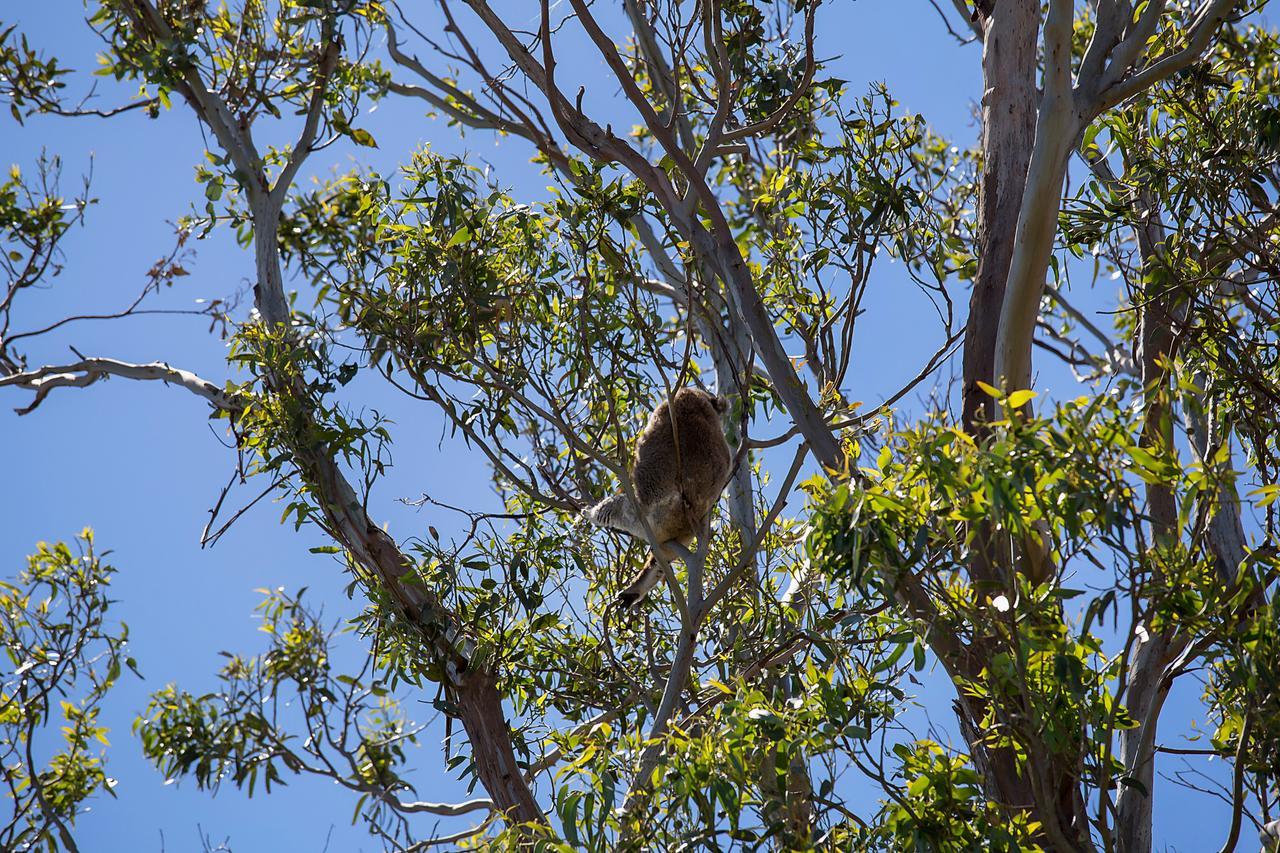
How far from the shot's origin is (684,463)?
5902 millimetres

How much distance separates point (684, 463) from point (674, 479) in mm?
96

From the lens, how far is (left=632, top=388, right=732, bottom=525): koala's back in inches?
230

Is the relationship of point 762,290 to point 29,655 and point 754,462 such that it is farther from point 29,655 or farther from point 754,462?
point 29,655

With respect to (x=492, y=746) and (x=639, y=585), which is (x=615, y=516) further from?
(x=492, y=746)

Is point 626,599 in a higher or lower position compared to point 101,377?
lower

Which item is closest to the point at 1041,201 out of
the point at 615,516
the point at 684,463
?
the point at 684,463

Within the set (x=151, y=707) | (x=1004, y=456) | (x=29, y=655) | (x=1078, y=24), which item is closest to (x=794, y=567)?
(x=1004, y=456)

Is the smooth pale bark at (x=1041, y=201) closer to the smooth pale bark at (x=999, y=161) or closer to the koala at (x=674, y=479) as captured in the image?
the smooth pale bark at (x=999, y=161)

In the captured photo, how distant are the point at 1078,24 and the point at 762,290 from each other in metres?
4.24

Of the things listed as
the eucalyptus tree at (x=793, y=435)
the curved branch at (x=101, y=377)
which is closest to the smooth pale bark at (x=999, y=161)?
the eucalyptus tree at (x=793, y=435)

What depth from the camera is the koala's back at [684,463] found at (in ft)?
19.1

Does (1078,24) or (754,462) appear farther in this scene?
(1078,24)

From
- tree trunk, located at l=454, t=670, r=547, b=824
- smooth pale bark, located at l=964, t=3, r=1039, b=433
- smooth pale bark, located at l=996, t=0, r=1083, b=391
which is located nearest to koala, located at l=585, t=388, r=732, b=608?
tree trunk, located at l=454, t=670, r=547, b=824

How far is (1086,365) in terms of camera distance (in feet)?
29.6
